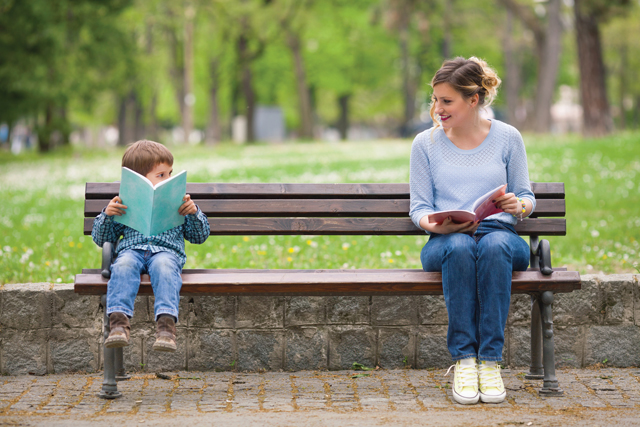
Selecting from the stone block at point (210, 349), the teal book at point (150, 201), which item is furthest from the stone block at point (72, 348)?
the teal book at point (150, 201)

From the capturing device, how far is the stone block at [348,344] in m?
4.36

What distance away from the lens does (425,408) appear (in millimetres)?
3525

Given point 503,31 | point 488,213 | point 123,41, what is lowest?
point 488,213

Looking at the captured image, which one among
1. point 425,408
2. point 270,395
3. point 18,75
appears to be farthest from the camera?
point 18,75

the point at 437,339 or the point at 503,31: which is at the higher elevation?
the point at 503,31

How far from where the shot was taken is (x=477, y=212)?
3.65m

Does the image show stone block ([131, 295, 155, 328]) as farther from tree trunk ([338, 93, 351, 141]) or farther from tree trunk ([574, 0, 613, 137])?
tree trunk ([338, 93, 351, 141])

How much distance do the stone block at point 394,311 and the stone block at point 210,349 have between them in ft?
2.72

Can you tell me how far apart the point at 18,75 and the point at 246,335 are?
1950 cm

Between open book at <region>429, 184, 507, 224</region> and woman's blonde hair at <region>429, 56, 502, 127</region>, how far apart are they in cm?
58

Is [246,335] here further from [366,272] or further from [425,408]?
[425,408]

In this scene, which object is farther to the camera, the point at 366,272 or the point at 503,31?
the point at 503,31

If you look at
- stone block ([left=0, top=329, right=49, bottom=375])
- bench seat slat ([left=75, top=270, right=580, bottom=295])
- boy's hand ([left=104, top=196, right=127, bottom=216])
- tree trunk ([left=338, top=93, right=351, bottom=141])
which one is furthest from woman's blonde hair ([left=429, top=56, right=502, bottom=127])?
tree trunk ([left=338, top=93, right=351, bottom=141])

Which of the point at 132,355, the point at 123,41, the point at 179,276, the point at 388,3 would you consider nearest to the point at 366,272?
the point at 179,276
